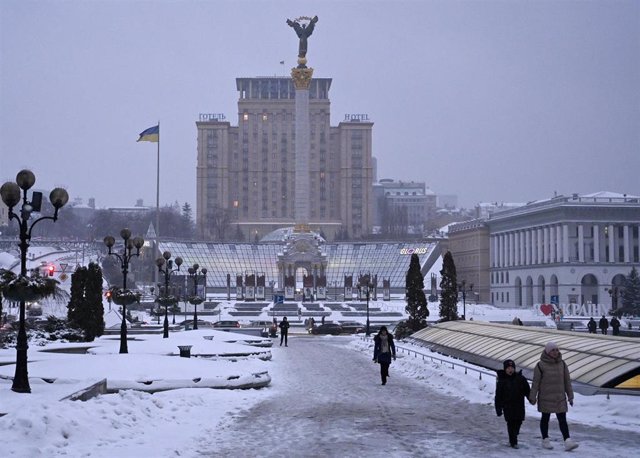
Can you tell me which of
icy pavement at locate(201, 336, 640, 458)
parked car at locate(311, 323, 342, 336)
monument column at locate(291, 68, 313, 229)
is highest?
monument column at locate(291, 68, 313, 229)

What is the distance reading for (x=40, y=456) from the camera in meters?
11.5

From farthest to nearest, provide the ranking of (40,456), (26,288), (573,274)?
(573,274) < (26,288) < (40,456)

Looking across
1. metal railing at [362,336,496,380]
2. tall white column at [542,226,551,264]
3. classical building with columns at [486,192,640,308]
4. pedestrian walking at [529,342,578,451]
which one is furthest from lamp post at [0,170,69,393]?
tall white column at [542,226,551,264]

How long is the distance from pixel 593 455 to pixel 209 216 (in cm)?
17289

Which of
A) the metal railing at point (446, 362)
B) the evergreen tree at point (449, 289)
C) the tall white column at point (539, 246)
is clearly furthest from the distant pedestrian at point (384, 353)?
the tall white column at point (539, 246)

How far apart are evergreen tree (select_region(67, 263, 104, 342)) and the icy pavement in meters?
16.1

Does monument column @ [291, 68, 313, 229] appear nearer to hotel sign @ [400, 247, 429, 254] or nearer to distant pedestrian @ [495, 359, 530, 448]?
hotel sign @ [400, 247, 429, 254]

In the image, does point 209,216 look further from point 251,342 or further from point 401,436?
point 401,436

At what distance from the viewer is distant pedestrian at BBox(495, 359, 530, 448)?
13.7 meters

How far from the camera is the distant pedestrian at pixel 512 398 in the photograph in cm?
1369

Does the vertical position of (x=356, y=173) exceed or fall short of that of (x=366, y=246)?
it exceeds it

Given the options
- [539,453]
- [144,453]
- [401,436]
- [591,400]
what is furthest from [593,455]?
[144,453]

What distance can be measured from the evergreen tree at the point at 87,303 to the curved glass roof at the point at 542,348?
15.0 metres

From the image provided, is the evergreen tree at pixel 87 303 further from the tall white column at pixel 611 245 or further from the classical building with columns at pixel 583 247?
the tall white column at pixel 611 245
